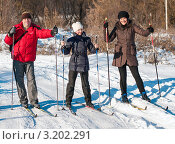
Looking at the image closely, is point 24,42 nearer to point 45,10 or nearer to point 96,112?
point 96,112

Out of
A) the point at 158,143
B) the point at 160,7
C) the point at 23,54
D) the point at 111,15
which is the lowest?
the point at 158,143

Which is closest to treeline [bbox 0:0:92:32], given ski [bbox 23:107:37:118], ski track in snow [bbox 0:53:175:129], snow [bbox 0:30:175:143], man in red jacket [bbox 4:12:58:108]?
snow [bbox 0:30:175:143]

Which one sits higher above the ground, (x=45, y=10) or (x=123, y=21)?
(x=45, y=10)

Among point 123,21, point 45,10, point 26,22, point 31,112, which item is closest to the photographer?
point 31,112

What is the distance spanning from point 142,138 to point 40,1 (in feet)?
83.2

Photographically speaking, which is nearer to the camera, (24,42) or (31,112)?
(31,112)

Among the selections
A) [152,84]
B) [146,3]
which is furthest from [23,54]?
[146,3]

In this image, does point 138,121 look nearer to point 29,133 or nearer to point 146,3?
point 29,133

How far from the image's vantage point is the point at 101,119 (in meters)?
3.82

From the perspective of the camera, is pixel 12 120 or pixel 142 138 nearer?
pixel 142 138

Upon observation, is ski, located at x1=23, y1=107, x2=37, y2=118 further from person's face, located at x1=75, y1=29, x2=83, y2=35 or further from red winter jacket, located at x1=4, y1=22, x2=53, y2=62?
person's face, located at x1=75, y1=29, x2=83, y2=35

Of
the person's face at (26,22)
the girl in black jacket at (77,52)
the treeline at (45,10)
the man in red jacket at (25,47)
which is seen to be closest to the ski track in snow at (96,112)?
the man in red jacket at (25,47)

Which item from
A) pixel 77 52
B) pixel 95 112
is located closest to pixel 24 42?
pixel 77 52

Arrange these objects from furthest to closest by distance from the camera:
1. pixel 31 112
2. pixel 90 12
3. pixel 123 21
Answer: pixel 90 12, pixel 123 21, pixel 31 112
